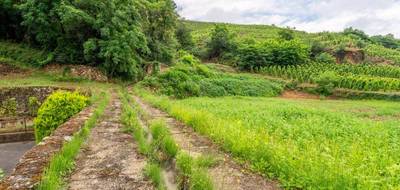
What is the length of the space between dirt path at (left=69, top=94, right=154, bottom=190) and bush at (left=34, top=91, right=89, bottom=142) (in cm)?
377

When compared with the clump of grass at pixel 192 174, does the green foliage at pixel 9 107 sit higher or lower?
lower

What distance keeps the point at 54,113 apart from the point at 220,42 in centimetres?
4147

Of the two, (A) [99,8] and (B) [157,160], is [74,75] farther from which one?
(B) [157,160]

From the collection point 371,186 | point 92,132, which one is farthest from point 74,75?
point 371,186

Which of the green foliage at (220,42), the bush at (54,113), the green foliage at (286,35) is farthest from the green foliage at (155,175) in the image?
the green foliage at (286,35)

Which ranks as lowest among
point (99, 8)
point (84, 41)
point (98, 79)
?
point (98, 79)

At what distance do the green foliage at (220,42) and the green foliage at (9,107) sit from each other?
114ft

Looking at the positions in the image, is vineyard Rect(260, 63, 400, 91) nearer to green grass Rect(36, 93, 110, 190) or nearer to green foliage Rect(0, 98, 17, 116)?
green foliage Rect(0, 98, 17, 116)

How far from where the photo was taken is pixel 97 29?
2703cm

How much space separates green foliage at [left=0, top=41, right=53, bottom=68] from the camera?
28.5m

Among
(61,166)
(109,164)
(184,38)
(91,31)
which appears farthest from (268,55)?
(61,166)

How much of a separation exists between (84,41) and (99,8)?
300 centimetres

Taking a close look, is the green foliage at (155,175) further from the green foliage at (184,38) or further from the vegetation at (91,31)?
the green foliage at (184,38)

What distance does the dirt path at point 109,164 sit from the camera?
540 centimetres
